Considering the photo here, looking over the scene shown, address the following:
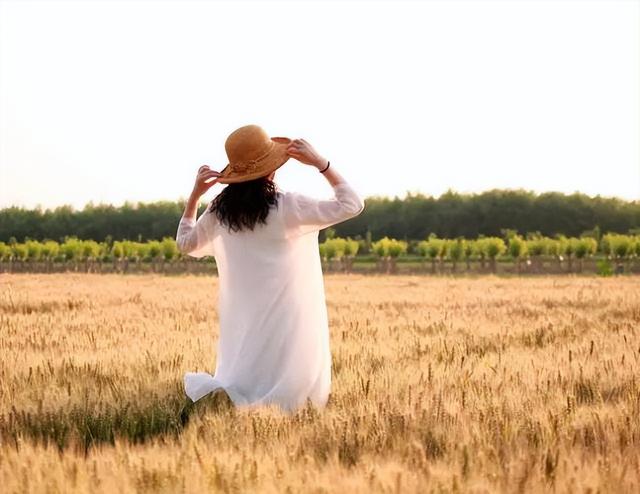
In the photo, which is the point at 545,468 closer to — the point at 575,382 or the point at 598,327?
the point at 575,382

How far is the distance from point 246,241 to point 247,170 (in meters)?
0.43

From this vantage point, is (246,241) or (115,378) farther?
(115,378)

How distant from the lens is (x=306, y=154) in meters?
4.95

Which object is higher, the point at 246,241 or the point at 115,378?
the point at 246,241

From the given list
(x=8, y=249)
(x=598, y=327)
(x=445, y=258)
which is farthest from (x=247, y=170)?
(x=8, y=249)

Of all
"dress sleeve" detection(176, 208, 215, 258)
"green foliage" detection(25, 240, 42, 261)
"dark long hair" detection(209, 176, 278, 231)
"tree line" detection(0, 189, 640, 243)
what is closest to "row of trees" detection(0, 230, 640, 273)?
"green foliage" detection(25, 240, 42, 261)

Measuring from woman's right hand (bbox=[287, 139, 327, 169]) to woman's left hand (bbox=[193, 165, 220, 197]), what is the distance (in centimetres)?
52

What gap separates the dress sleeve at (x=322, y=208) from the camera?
483cm

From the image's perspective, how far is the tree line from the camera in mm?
99250

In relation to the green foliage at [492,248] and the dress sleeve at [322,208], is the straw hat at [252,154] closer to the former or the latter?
the dress sleeve at [322,208]

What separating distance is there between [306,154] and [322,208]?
1.05 ft

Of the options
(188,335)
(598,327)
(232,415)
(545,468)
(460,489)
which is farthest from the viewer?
(598,327)

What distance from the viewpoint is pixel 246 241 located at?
5137 millimetres

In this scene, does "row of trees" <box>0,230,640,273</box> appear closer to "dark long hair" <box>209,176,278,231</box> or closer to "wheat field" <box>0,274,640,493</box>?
"wheat field" <box>0,274,640,493</box>
